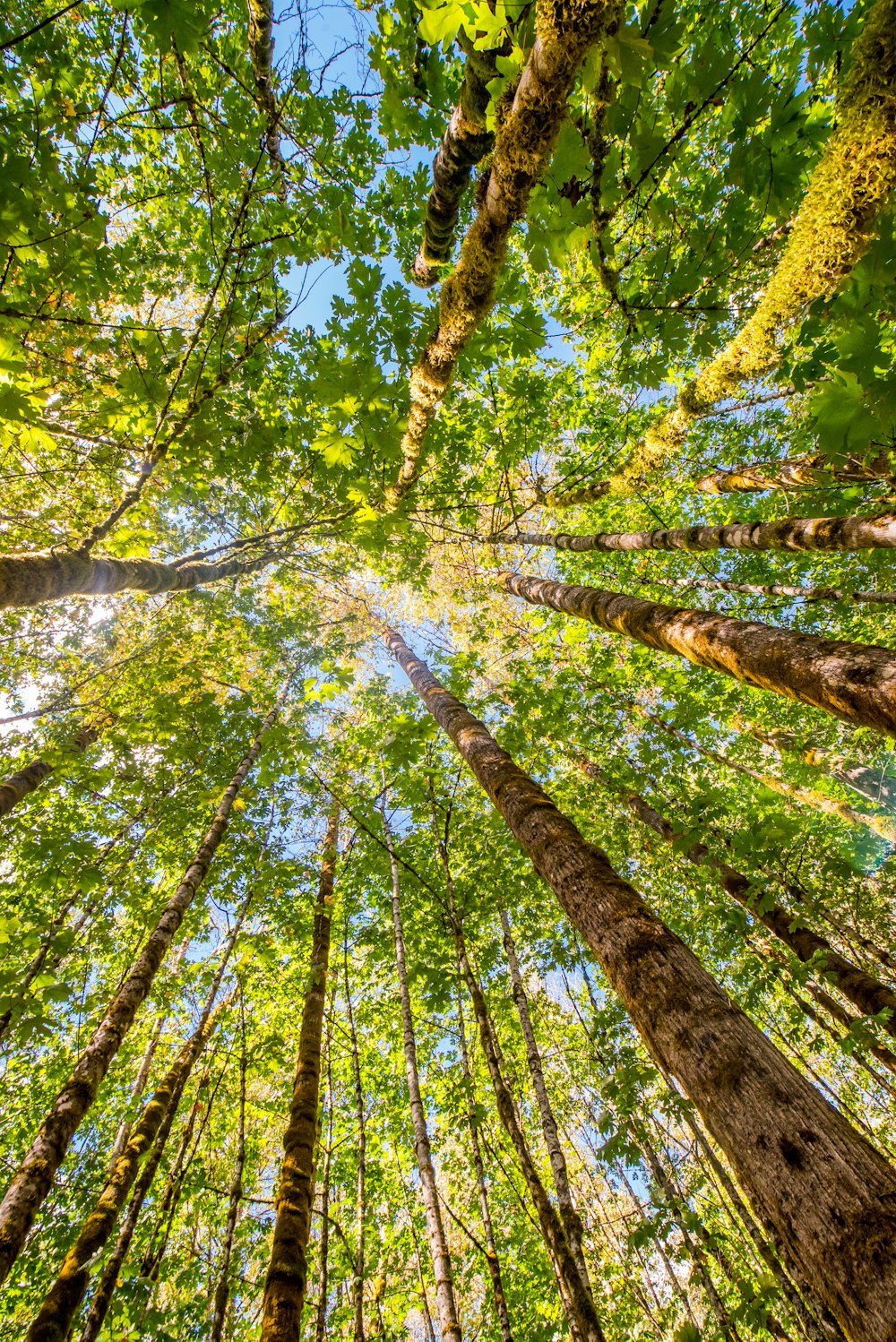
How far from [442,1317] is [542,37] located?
8.15 meters

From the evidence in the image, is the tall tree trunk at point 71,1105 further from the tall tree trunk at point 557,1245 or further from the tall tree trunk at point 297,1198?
the tall tree trunk at point 557,1245

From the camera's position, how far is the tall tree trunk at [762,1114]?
975 mm

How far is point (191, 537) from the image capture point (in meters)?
10.5

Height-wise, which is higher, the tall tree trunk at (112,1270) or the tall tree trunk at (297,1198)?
the tall tree trunk at (297,1198)

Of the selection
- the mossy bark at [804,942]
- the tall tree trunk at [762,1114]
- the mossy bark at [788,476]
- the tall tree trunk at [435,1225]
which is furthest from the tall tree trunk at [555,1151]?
the mossy bark at [788,476]

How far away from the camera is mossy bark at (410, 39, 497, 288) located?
268 centimetres

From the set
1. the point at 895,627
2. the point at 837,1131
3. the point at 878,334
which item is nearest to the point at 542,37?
the point at 878,334

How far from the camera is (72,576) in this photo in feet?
12.7

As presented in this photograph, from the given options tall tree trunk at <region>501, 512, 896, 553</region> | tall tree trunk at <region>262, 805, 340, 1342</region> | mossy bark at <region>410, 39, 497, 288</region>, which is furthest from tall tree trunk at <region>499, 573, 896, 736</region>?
tall tree trunk at <region>262, 805, 340, 1342</region>

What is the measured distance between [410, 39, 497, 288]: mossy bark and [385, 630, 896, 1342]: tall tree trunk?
4.31 meters

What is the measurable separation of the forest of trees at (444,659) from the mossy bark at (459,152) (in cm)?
3

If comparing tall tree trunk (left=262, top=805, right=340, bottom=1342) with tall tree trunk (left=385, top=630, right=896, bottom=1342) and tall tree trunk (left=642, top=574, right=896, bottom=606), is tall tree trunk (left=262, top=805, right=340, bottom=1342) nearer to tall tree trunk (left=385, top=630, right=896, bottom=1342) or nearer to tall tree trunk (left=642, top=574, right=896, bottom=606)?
tall tree trunk (left=385, top=630, right=896, bottom=1342)

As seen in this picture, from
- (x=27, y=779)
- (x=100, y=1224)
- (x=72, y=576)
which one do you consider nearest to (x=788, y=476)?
(x=72, y=576)

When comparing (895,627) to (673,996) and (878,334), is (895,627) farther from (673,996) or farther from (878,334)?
(673,996)
